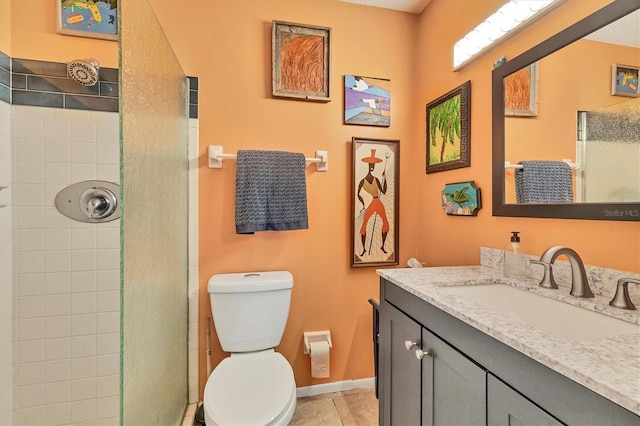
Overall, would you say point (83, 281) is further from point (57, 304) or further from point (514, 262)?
point (514, 262)

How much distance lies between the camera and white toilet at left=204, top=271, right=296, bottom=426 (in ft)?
3.91

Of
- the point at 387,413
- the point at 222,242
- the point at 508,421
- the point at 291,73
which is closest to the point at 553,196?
the point at 508,421

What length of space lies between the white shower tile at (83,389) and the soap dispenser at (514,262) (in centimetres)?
199

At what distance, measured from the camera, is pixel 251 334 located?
4.91 feet

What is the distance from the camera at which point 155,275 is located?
104 cm

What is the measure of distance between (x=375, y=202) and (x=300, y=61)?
3.14ft

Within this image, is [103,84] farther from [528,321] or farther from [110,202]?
[528,321]

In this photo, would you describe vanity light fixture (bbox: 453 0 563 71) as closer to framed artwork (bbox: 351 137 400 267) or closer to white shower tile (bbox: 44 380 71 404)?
framed artwork (bbox: 351 137 400 267)

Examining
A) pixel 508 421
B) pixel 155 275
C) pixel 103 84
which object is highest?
pixel 103 84

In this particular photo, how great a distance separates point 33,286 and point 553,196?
2259mm

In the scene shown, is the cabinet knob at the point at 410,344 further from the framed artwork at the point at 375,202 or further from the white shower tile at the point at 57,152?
the white shower tile at the point at 57,152

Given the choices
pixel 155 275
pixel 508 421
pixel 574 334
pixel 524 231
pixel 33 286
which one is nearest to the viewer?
pixel 508 421

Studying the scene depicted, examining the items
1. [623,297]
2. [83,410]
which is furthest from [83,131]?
[623,297]

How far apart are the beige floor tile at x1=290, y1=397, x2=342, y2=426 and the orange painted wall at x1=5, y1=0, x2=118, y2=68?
218 centimetres
